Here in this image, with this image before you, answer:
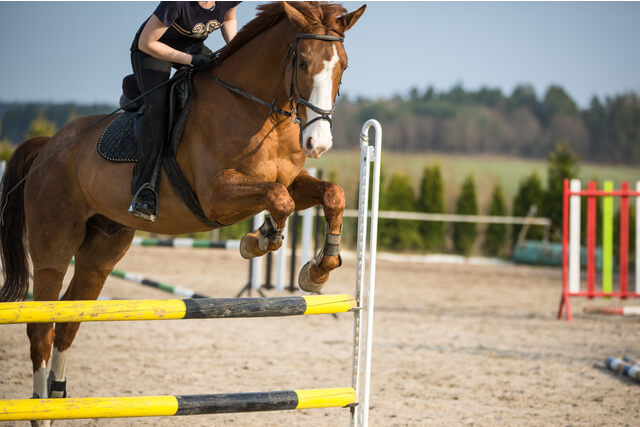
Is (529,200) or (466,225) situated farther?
(529,200)

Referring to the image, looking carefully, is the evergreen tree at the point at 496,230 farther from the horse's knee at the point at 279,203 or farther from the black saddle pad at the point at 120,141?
the horse's knee at the point at 279,203

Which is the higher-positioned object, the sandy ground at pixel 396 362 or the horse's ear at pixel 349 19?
the horse's ear at pixel 349 19

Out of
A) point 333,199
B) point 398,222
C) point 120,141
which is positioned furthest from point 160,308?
point 398,222

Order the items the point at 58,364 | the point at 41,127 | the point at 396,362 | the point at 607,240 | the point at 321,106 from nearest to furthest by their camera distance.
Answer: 1. the point at 321,106
2. the point at 58,364
3. the point at 396,362
4. the point at 607,240
5. the point at 41,127

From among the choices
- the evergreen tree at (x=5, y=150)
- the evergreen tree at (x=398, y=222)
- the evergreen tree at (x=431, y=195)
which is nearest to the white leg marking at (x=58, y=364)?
the evergreen tree at (x=5, y=150)

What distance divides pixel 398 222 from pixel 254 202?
14693 mm

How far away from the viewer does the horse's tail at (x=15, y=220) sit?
12.6ft

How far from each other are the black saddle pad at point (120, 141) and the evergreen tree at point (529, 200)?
15790 mm

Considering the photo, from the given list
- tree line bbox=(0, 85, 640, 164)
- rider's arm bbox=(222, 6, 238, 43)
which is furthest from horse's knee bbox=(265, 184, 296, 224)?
tree line bbox=(0, 85, 640, 164)

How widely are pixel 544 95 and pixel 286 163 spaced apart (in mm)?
32128

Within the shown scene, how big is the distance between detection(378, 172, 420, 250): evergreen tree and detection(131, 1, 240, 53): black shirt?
14.2 m

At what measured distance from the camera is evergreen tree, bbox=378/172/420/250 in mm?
17141

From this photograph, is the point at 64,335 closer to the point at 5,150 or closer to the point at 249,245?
the point at 249,245

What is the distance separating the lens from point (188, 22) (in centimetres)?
309
